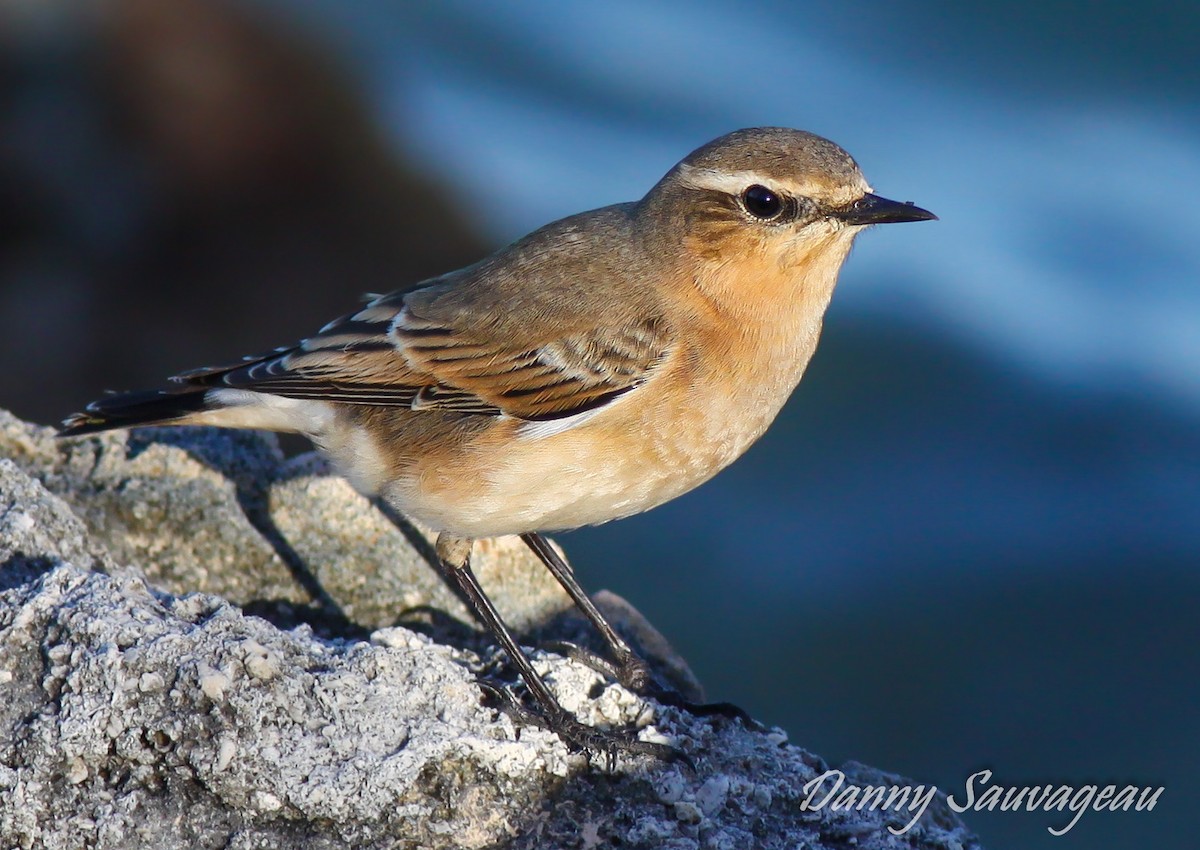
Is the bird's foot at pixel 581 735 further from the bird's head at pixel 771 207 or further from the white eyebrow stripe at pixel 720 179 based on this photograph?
the white eyebrow stripe at pixel 720 179

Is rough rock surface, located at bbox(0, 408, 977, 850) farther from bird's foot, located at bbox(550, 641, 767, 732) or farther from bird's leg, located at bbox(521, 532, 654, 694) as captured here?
bird's leg, located at bbox(521, 532, 654, 694)

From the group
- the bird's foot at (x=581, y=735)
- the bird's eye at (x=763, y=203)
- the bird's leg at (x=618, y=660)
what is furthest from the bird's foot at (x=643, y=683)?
the bird's eye at (x=763, y=203)

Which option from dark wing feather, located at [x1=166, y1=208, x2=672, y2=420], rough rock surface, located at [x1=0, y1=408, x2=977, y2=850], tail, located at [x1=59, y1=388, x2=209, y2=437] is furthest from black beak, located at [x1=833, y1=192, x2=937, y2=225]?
tail, located at [x1=59, y1=388, x2=209, y2=437]

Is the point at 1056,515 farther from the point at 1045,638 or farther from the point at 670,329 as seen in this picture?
the point at 670,329

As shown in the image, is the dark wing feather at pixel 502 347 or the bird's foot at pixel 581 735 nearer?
the bird's foot at pixel 581 735

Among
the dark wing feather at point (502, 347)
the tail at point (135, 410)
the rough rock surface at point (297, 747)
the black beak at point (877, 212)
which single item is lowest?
the rough rock surface at point (297, 747)

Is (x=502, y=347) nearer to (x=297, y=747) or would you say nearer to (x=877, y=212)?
(x=877, y=212)
